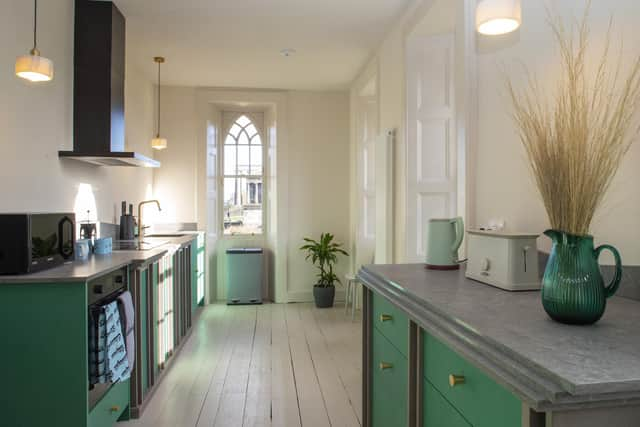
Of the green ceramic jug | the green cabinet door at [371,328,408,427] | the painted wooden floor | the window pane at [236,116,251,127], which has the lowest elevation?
the painted wooden floor

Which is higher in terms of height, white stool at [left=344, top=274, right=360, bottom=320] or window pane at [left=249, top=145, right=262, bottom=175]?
window pane at [left=249, top=145, right=262, bottom=175]

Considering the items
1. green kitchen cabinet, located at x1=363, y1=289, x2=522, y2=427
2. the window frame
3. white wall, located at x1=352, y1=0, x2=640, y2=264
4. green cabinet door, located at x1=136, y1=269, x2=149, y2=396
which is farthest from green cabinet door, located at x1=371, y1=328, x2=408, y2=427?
the window frame

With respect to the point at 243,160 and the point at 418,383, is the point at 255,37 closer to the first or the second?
the point at 243,160

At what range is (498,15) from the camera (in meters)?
1.66

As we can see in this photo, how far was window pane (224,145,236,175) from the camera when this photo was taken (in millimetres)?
6090

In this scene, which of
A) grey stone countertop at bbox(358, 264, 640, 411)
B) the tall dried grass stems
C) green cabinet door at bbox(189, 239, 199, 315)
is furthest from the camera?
green cabinet door at bbox(189, 239, 199, 315)

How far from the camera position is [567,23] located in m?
1.59

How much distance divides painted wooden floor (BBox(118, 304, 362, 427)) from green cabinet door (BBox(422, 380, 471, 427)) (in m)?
1.36

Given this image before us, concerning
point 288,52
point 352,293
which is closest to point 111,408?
point 352,293

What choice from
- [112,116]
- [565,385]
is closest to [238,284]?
[112,116]

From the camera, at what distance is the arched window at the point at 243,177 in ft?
20.0

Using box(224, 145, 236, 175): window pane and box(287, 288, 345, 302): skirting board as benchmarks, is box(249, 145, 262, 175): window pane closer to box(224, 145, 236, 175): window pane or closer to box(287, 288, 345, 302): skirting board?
box(224, 145, 236, 175): window pane

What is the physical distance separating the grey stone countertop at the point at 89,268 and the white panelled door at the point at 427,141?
1.85 meters

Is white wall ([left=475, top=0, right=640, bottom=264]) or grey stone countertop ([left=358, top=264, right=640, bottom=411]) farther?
white wall ([left=475, top=0, right=640, bottom=264])
